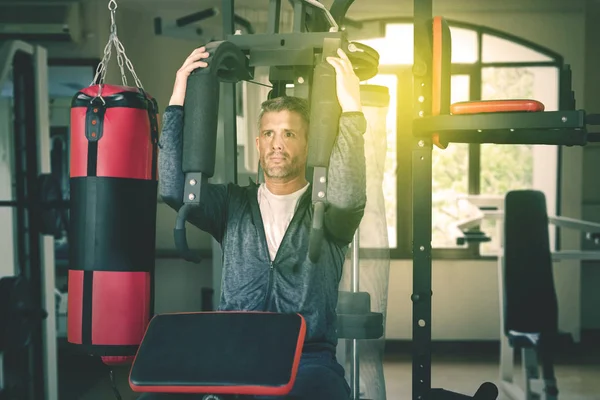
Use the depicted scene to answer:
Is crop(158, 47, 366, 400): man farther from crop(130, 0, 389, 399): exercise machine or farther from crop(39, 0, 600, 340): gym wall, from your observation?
crop(39, 0, 600, 340): gym wall

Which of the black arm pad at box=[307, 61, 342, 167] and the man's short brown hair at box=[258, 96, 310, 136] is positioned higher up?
the man's short brown hair at box=[258, 96, 310, 136]

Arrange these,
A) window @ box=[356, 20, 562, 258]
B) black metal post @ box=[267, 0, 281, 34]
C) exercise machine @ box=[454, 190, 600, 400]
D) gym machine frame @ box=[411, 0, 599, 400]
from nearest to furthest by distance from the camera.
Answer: gym machine frame @ box=[411, 0, 599, 400] < black metal post @ box=[267, 0, 281, 34] < exercise machine @ box=[454, 190, 600, 400] < window @ box=[356, 20, 562, 258]

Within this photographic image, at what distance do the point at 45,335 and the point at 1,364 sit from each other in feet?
0.78

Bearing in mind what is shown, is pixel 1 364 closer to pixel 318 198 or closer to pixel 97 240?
pixel 97 240

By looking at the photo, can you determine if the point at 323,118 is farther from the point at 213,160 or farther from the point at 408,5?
the point at 408,5

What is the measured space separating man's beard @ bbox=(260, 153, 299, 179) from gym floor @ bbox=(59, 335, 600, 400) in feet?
7.22

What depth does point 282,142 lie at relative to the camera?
5.76 feet

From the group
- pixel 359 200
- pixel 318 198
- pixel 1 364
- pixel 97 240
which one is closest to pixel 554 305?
pixel 359 200

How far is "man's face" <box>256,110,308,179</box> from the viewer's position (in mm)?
1747

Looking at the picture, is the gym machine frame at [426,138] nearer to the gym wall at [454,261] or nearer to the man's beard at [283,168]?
the man's beard at [283,168]

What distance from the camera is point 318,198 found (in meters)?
1.30

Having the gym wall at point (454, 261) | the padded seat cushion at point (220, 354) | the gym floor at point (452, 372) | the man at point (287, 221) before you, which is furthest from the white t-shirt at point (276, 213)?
the gym wall at point (454, 261)

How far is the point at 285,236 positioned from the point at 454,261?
3112 millimetres

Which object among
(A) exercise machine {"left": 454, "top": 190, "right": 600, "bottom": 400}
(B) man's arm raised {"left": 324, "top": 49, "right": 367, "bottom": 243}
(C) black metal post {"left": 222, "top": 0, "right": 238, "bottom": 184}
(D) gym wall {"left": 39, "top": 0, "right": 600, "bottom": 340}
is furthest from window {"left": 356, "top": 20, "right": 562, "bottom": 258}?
(B) man's arm raised {"left": 324, "top": 49, "right": 367, "bottom": 243}
